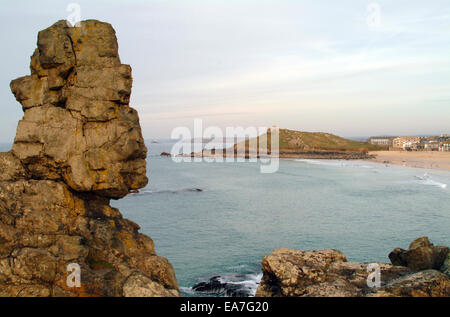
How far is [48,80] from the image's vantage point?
13016mm

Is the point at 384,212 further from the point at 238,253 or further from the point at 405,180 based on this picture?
the point at 405,180

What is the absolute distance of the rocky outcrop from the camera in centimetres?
1106

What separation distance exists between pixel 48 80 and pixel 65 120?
159 centimetres

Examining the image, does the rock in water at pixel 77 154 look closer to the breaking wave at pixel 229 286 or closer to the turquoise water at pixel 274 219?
the breaking wave at pixel 229 286

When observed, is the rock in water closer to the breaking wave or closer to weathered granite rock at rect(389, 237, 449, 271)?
the breaking wave

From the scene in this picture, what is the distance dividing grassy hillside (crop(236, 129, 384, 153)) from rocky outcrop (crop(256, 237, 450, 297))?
133265mm

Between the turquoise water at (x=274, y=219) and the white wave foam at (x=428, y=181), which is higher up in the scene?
the white wave foam at (x=428, y=181)

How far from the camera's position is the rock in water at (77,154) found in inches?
468

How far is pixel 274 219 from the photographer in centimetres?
3719

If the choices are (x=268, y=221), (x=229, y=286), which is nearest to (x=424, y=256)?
(x=229, y=286)

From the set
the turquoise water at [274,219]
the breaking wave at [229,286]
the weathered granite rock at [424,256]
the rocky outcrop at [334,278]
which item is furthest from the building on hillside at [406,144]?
the rocky outcrop at [334,278]

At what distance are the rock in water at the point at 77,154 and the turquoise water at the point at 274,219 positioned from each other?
27.4ft

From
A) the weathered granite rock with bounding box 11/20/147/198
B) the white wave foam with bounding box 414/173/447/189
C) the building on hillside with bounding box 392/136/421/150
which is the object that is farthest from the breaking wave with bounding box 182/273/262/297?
the building on hillside with bounding box 392/136/421/150

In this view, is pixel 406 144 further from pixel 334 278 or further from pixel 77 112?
pixel 77 112
